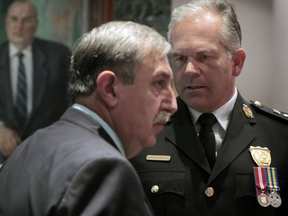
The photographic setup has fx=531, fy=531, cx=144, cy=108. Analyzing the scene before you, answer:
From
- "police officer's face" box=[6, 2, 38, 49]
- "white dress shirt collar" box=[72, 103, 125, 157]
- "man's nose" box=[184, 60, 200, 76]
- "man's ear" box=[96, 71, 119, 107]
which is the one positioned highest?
"man's ear" box=[96, 71, 119, 107]

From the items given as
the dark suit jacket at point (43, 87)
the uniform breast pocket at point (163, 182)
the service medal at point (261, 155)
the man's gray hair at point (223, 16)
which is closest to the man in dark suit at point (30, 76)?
the dark suit jacket at point (43, 87)

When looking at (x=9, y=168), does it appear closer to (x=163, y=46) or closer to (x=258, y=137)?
(x=163, y=46)

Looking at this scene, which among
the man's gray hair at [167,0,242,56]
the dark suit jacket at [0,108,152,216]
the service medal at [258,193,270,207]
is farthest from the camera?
the man's gray hair at [167,0,242,56]

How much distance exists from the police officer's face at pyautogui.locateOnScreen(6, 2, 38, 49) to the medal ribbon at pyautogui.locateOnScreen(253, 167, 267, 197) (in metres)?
2.69

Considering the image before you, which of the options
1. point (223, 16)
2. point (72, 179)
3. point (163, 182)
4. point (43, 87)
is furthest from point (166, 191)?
point (43, 87)

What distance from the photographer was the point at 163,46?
1.50 meters

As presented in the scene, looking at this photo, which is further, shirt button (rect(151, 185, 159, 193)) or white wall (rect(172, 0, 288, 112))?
white wall (rect(172, 0, 288, 112))

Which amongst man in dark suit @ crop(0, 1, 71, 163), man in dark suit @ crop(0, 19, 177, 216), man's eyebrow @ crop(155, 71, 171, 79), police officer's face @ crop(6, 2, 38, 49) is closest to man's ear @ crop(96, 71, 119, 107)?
man in dark suit @ crop(0, 19, 177, 216)

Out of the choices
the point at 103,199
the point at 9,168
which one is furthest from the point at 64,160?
the point at 9,168

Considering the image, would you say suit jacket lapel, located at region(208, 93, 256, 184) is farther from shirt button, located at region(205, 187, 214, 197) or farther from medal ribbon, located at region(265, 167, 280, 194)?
Answer: medal ribbon, located at region(265, 167, 280, 194)

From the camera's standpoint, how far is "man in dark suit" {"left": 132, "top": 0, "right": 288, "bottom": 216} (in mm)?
2049

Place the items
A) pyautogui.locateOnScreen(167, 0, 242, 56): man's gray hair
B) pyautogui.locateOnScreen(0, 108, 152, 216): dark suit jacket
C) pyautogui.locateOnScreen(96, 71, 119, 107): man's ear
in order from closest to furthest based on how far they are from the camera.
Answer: pyautogui.locateOnScreen(0, 108, 152, 216): dark suit jacket, pyautogui.locateOnScreen(96, 71, 119, 107): man's ear, pyautogui.locateOnScreen(167, 0, 242, 56): man's gray hair

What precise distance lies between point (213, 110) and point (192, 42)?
0.29 m

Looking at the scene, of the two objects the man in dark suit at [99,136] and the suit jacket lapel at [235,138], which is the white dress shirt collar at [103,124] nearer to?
the man in dark suit at [99,136]
